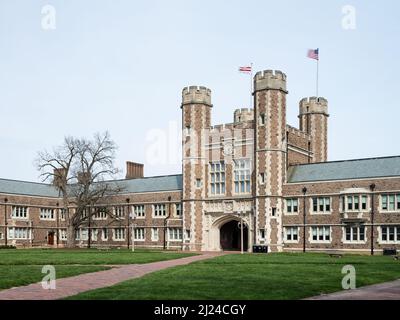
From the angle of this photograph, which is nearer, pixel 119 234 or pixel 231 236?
pixel 231 236

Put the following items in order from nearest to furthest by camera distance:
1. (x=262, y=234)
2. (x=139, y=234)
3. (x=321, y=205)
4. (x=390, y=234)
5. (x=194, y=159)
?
(x=390, y=234)
(x=321, y=205)
(x=262, y=234)
(x=194, y=159)
(x=139, y=234)

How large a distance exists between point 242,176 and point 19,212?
2615 cm

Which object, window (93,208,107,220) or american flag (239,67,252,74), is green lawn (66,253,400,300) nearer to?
american flag (239,67,252,74)

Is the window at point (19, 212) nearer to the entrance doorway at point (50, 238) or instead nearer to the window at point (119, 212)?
the entrance doorway at point (50, 238)

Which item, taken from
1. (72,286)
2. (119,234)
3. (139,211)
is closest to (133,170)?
(119,234)

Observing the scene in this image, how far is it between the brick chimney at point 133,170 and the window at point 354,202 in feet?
97.9

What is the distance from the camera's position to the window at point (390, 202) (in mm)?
41875

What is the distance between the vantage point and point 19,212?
61.9 metres

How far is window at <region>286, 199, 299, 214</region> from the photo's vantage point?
154 feet

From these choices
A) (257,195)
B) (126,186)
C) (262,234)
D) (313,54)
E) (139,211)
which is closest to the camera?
(262,234)

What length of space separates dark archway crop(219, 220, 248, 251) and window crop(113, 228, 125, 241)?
11.7m

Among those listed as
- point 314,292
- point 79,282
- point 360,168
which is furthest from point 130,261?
point 360,168

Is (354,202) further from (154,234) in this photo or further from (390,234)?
(154,234)
